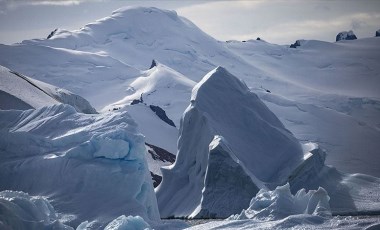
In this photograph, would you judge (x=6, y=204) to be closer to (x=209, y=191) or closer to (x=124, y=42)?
(x=209, y=191)

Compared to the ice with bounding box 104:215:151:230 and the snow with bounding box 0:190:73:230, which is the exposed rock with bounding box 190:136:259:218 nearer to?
the ice with bounding box 104:215:151:230

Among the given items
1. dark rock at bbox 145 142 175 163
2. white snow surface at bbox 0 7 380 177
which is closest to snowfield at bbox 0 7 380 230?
dark rock at bbox 145 142 175 163

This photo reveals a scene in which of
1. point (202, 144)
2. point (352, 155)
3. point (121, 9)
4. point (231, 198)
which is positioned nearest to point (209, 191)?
point (231, 198)

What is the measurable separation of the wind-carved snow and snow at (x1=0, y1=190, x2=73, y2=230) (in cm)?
920

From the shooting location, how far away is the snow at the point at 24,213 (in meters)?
12.0

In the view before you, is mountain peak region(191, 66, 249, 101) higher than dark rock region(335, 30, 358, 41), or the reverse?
mountain peak region(191, 66, 249, 101)

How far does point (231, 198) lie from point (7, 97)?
10.5 meters

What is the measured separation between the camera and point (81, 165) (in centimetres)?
1752

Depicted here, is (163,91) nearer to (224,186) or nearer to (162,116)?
(162,116)

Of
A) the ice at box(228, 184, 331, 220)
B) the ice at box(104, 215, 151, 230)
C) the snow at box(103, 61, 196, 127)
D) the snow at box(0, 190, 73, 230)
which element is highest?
the snow at box(0, 190, 73, 230)

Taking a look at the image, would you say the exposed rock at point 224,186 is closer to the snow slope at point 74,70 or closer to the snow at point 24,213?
the snow at point 24,213

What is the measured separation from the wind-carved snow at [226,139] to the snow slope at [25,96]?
631cm

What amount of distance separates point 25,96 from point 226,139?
8915mm

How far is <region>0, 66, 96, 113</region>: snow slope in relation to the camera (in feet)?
82.5
